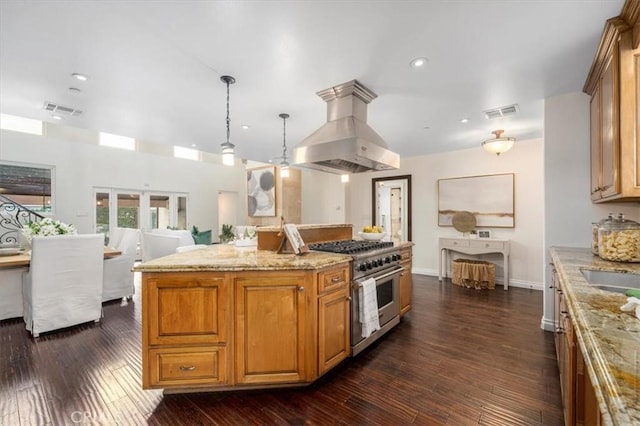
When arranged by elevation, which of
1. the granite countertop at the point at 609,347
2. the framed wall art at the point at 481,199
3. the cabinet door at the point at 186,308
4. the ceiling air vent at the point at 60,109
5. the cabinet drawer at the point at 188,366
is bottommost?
the cabinet drawer at the point at 188,366

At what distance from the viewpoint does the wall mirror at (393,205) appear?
605 cm

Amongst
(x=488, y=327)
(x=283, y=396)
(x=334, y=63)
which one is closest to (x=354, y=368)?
(x=283, y=396)

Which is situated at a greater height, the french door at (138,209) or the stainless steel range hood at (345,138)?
the stainless steel range hood at (345,138)

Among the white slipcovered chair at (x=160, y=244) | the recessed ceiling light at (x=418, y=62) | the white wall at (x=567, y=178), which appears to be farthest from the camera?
the white slipcovered chair at (x=160, y=244)

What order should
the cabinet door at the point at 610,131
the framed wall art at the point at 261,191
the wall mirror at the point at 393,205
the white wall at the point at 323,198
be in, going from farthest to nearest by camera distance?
1. the framed wall art at the point at 261,191
2. the white wall at the point at 323,198
3. the wall mirror at the point at 393,205
4. the cabinet door at the point at 610,131

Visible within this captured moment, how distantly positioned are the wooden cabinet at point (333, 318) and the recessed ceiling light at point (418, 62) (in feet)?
6.01

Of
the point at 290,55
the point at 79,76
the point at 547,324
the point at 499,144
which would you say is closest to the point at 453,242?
the point at 499,144

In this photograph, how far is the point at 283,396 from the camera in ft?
6.41

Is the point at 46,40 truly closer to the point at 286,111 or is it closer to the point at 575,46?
the point at 286,111

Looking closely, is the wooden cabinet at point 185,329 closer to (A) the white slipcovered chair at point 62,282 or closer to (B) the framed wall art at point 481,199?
(A) the white slipcovered chair at point 62,282

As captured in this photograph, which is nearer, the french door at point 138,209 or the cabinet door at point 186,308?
the cabinet door at point 186,308

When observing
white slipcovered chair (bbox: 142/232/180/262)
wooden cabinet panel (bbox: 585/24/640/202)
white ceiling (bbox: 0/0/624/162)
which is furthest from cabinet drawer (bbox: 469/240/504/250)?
white slipcovered chair (bbox: 142/232/180/262)

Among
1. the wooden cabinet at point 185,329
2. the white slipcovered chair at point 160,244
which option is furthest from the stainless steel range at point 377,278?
the white slipcovered chair at point 160,244

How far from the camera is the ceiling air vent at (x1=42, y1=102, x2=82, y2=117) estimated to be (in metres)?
3.27
